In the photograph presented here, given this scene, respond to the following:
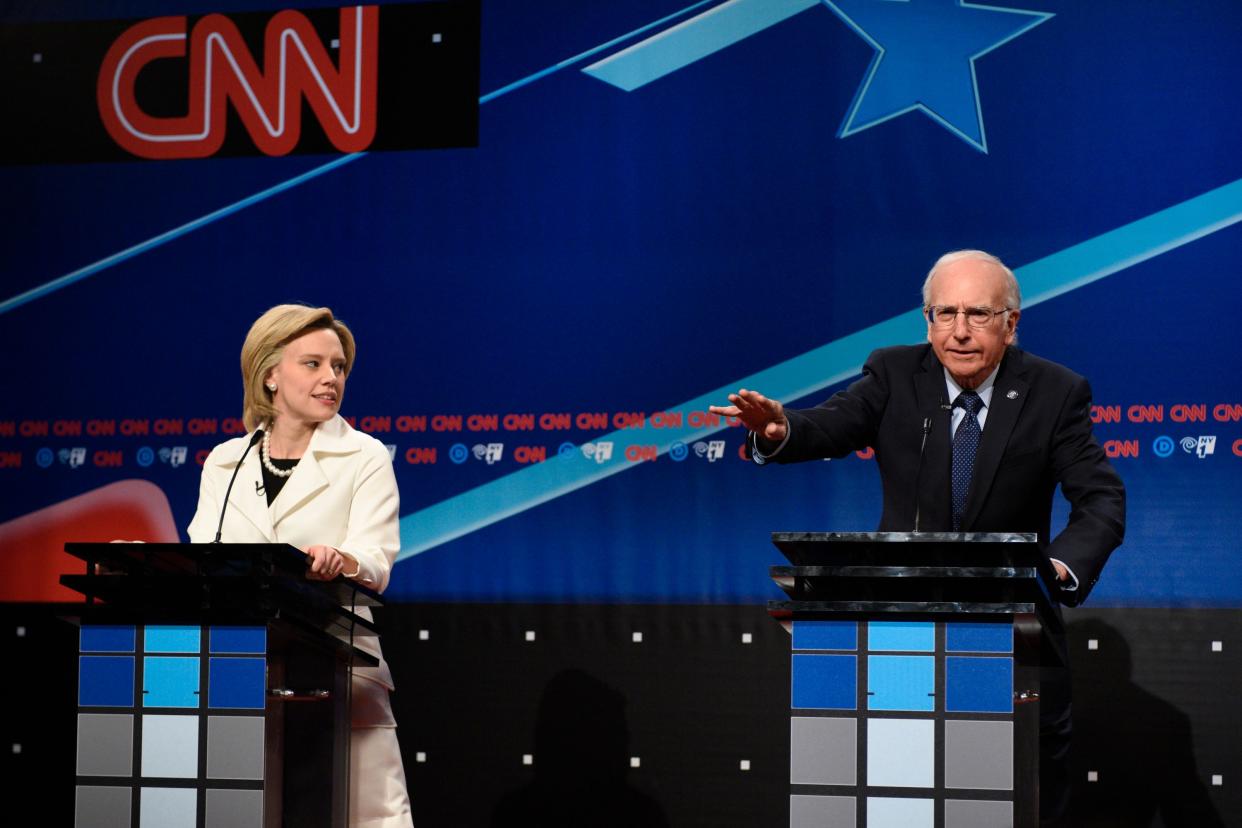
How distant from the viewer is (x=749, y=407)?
352cm

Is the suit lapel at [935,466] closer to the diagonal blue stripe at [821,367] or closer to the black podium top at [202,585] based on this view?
the black podium top at [202,585]

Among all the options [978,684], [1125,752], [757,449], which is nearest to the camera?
[978,684]

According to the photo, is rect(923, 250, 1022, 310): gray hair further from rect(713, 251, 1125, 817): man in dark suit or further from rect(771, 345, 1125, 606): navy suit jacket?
rect(771, 345, 1125, 606): navy suit jacket

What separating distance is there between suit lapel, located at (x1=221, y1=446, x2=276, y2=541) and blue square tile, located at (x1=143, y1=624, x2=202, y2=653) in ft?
2.20

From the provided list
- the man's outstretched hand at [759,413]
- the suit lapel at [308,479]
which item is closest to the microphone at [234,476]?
the suit lapel at [308,479]

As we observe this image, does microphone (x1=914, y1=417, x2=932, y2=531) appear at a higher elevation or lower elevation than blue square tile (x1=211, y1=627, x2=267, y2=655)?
higher

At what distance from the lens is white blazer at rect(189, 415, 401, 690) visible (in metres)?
4.00

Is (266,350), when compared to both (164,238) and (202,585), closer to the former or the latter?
(202,585)

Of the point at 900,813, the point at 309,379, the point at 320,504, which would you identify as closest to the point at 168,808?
the point at 320,504

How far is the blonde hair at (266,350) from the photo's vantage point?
4152 mm

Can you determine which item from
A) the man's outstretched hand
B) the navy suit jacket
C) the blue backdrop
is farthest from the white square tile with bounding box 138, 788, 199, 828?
the blue backdrop

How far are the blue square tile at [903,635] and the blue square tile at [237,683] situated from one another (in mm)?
1233

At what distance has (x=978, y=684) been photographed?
9.71 feet

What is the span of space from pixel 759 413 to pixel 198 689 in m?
1.30
